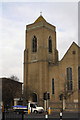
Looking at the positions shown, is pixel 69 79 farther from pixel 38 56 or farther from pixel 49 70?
pixel 38 56

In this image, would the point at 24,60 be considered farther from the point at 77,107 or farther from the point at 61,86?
the point at 77,107

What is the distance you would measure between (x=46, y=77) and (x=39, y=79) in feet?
6.02

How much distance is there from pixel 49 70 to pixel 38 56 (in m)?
4.82

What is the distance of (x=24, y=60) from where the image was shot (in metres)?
66.3

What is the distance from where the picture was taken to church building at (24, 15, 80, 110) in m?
57.2

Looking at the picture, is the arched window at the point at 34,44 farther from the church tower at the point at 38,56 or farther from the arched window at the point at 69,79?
the arched window at the point at 69,79

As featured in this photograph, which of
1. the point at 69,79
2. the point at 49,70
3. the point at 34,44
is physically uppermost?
the point at 34,44

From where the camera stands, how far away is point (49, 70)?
61.7 meters

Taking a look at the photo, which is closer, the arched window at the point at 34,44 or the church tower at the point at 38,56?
the church tower at the point at 38,56

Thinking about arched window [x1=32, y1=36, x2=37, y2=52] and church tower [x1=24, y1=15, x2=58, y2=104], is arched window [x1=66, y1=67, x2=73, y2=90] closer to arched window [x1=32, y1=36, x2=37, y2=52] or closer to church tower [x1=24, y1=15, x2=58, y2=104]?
church tower [x1=24, y1=15, x2=58, y2=104]

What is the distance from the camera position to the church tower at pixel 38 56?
61.2 metres

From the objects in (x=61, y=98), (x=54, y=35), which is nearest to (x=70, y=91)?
(x=61, y=98)

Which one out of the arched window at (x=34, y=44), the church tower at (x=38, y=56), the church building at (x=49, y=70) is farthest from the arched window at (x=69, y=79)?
the arched window at (x=34, y=44)

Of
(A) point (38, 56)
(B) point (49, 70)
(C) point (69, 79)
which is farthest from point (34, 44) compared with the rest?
(C) point (69, 79)
